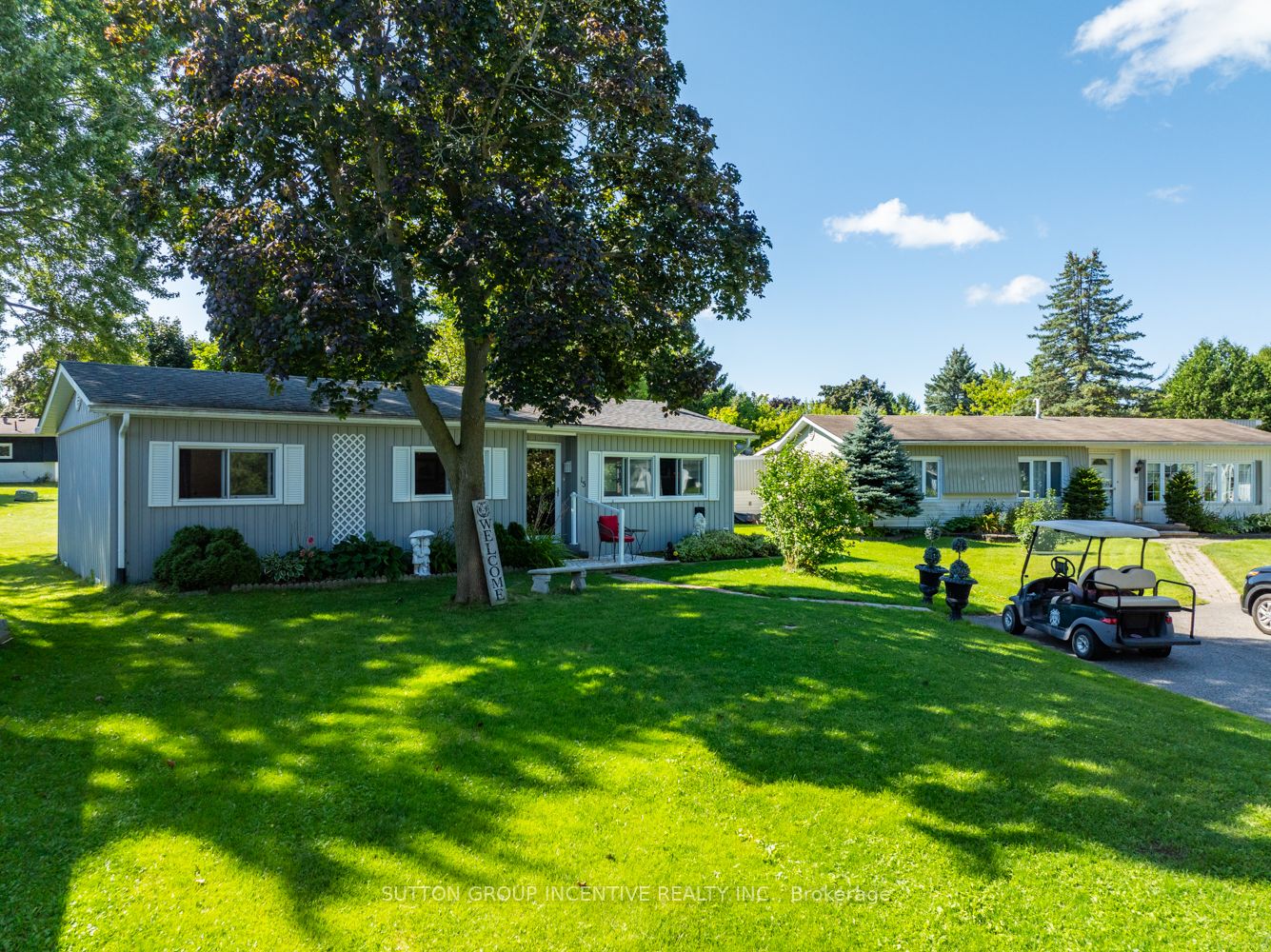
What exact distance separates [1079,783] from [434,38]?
31.5 feet

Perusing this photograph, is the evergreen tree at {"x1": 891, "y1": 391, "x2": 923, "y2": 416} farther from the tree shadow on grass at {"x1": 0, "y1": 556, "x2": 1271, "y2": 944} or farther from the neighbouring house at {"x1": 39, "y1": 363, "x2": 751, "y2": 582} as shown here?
the tree shadow on grass at {"x1": 0, "y1": 556, "x2": 1271, "y2": 944}

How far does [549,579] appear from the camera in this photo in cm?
1131

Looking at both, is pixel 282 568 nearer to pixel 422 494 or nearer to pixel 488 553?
pixel 422 494

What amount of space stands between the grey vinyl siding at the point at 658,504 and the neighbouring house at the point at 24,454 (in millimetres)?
40097

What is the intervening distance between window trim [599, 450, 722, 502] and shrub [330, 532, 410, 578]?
211 inches

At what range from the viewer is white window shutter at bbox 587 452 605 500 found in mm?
15825

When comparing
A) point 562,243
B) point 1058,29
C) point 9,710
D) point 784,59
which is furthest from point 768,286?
point 9,710

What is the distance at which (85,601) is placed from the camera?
1001 centimetres

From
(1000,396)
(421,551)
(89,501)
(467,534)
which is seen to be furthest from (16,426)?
(1000,396)

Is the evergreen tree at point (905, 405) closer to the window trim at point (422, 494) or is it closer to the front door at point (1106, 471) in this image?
the front door at point (1106, 471)

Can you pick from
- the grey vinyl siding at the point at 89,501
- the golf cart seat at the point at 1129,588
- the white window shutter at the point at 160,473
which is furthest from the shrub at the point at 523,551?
the golf cart seat at the point at 1129,588

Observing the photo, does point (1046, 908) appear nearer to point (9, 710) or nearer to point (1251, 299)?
point (9, 710)

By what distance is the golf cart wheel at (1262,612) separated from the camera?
31.4ft

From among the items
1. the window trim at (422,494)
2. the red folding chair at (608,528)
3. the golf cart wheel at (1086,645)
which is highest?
the window trim at (422,494)
